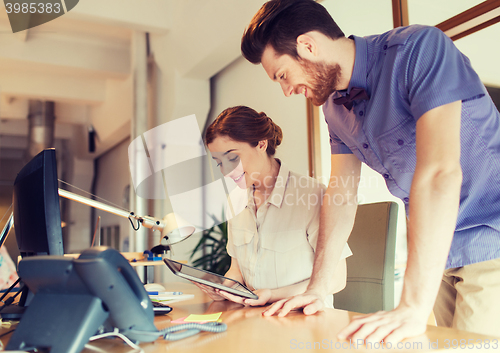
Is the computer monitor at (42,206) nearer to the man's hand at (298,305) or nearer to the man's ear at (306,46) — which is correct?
the man's hand at (298,305)

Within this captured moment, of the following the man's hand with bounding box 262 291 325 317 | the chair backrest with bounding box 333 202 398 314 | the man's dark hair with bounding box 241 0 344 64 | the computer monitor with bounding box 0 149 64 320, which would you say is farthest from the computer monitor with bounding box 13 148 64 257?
the chair backrest with bounding box 333 202 398 314

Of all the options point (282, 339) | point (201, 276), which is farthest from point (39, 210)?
point (282, 339)

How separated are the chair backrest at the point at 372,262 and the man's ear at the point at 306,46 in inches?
31.5

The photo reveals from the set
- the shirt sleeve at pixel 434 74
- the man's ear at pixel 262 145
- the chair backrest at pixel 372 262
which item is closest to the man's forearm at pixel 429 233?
the shirt sleeve at pixel 434 74

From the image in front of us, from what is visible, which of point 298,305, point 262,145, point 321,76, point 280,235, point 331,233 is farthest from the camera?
point 262,145

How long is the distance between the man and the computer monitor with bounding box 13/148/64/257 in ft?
1.71

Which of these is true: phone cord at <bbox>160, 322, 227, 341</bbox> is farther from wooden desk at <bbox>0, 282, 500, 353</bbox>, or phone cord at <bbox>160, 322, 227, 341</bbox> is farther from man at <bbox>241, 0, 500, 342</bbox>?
man at <bbox>241, 0, 500, 342</bbox>

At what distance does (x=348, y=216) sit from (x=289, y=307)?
1.32 ft

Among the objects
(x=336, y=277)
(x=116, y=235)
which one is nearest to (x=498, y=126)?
(x=336, y=277)

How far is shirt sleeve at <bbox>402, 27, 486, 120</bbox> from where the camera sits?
84cm

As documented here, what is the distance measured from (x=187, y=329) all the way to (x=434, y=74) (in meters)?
0.73

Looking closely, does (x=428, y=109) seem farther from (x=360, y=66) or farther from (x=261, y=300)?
(x=261, y=300)

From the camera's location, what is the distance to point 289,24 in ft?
3.47

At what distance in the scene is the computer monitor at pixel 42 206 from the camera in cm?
89
